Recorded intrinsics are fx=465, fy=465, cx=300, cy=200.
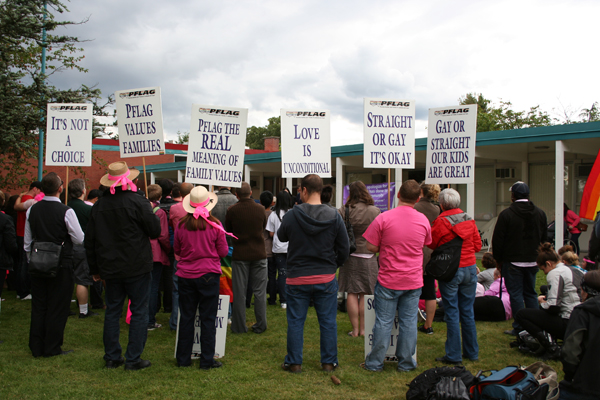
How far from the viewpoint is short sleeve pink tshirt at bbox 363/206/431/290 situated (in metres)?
4.58

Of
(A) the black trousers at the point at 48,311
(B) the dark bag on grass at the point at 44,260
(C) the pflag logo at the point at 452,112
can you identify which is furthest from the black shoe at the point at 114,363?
(C) the pflag logo at the point at 452,112

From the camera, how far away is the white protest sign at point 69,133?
8273 millimetres

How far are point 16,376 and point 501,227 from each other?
562cm

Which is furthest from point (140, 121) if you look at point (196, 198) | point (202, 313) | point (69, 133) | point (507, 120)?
point (507, 120)

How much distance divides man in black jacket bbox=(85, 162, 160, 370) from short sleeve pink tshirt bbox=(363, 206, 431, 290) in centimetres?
236

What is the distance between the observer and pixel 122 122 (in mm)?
7137

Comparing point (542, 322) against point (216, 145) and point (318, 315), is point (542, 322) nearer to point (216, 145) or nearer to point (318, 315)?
point (318, 315)

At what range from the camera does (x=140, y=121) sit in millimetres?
7086

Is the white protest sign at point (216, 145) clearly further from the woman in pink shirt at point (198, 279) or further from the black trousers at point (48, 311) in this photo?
the black trousers at point (48, 311)

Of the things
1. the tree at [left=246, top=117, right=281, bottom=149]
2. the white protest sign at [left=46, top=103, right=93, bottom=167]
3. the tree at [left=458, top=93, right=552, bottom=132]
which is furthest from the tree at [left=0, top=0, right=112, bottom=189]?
the tree at [left=246, top=117, right=281, bottom=149]

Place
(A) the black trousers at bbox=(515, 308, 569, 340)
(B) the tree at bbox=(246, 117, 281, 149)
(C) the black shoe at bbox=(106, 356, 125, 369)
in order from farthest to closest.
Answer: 1. (B) the tree at bbox=(246, 117, 281, 149)
2. (A) the black trousers at bbox=(515, 308, 569, 340)
3. (C) the black shoe at bbox=(106, 356, 125, 369)

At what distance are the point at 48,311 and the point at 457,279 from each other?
445 centimetres

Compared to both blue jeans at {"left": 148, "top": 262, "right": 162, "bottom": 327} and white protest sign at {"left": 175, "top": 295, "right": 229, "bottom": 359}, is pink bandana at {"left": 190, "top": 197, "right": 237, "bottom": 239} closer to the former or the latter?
white protest sign at {"left": 175, "top": 295, "right": 229, "bottom": 359}

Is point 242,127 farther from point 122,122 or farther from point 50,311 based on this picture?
point 50,311
